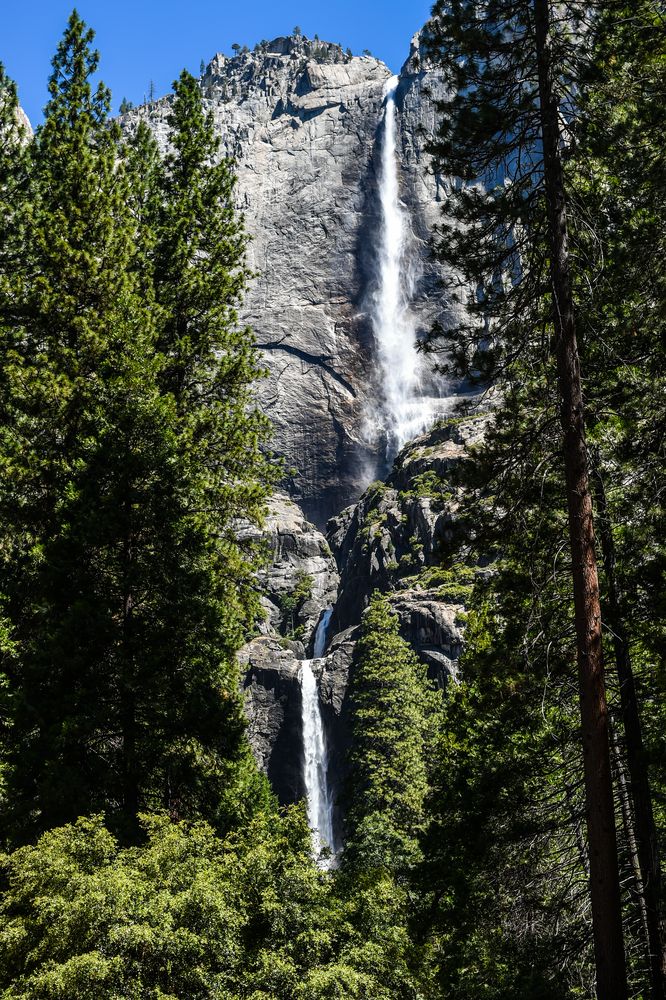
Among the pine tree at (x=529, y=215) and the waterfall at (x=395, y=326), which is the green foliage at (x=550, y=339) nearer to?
the pine tree at (x=529, y=215)

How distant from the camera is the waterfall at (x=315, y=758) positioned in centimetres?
5022

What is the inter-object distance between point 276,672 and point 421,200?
6870cm

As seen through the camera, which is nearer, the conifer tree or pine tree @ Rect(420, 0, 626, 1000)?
pine tree @ Rect(420, 0, 626, 1000)

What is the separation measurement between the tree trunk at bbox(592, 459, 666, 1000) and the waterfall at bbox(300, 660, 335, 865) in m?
41.9

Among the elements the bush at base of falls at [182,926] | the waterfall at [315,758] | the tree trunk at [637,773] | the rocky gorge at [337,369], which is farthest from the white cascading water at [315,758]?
the bush at base of falls at [182,926]

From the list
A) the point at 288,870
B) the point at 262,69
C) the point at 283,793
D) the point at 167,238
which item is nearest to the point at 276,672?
the point at 283,793

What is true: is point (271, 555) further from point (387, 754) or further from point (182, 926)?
point (387, 754)

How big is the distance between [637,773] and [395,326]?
303 feet

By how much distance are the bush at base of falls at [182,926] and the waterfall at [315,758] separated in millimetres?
41996

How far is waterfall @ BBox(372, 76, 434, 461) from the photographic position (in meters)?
94.2

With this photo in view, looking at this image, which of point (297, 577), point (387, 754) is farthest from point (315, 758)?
point (387, 754)

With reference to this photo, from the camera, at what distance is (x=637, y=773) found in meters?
9.30

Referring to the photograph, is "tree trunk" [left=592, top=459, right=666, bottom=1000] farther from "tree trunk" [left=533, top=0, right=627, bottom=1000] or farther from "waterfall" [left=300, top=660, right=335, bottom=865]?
"waterfall" [left=300, top=660, right=335, bottom=865]

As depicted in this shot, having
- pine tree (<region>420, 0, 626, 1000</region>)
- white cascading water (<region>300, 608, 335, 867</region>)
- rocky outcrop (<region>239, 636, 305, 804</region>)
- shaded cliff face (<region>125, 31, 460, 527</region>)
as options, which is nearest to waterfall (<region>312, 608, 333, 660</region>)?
white cascading water (<region>300, 608, 335, 867</region>)
